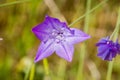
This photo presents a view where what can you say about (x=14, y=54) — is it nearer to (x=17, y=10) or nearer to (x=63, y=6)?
(x=17, y=10)

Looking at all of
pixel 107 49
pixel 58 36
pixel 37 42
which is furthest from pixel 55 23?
pixel 37 42

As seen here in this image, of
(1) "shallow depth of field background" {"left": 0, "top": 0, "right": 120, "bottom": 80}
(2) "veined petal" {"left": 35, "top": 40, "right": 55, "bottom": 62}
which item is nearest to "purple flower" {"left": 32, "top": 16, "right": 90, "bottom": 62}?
(2) "veined petal" {"left": 35, "top": 40, "right": 55, "bottom": 62}

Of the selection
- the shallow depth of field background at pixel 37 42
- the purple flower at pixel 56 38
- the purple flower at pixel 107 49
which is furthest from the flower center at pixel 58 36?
the shallow depth of field background at pixel 37 42

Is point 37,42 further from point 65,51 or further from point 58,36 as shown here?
point 65,51

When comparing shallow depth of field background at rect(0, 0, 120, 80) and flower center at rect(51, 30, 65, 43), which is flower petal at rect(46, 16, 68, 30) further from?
shallow depth of field background at rect(0, 0, 120, 80)

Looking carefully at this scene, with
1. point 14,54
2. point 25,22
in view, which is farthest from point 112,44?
point 25,22

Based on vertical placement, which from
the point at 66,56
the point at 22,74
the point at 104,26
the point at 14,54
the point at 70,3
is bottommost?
the point at 66,56
